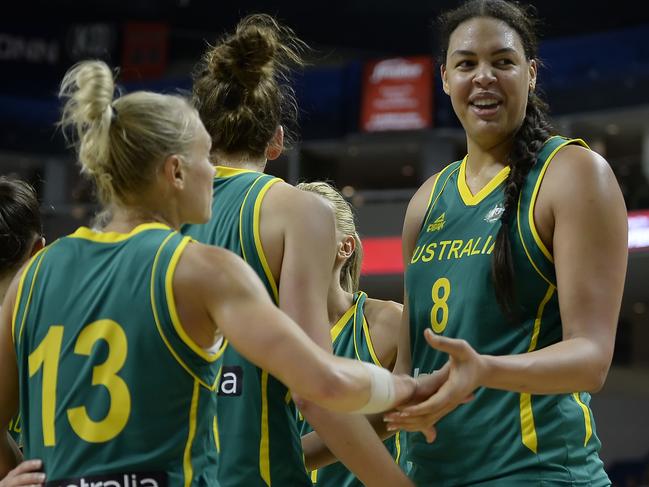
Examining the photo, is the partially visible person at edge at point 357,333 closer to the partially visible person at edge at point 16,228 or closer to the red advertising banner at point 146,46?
the partially visible person at edge at point 16,228

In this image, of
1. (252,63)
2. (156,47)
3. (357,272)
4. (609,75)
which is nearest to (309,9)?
(156,47)

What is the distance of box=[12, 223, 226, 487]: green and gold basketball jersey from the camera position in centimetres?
223

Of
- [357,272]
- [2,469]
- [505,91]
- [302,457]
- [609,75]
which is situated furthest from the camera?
[609,75]

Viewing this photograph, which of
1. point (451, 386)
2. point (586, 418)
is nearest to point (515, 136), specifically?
point (586, 418)

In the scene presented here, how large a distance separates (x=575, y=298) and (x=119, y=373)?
46.7 inches

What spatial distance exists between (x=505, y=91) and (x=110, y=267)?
1.34 metres

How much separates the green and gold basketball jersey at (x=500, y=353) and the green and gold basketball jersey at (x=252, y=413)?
1.34ft

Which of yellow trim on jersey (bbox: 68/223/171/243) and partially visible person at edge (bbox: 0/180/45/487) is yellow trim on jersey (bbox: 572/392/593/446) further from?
partially visible person at edge (bbox: 0/180/45/487)

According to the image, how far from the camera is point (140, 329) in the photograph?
2.23m

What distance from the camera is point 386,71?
16.8 meters

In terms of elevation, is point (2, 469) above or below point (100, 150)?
below

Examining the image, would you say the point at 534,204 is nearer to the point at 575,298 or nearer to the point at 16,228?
the point at 575,298

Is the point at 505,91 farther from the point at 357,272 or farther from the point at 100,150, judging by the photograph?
the point at 357,272

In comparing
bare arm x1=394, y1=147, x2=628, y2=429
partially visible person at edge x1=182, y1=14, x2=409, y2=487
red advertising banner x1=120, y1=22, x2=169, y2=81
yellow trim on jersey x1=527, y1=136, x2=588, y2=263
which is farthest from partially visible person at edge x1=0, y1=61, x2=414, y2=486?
red advertising banner x1=120, y1=22, x2=169, y2=81
